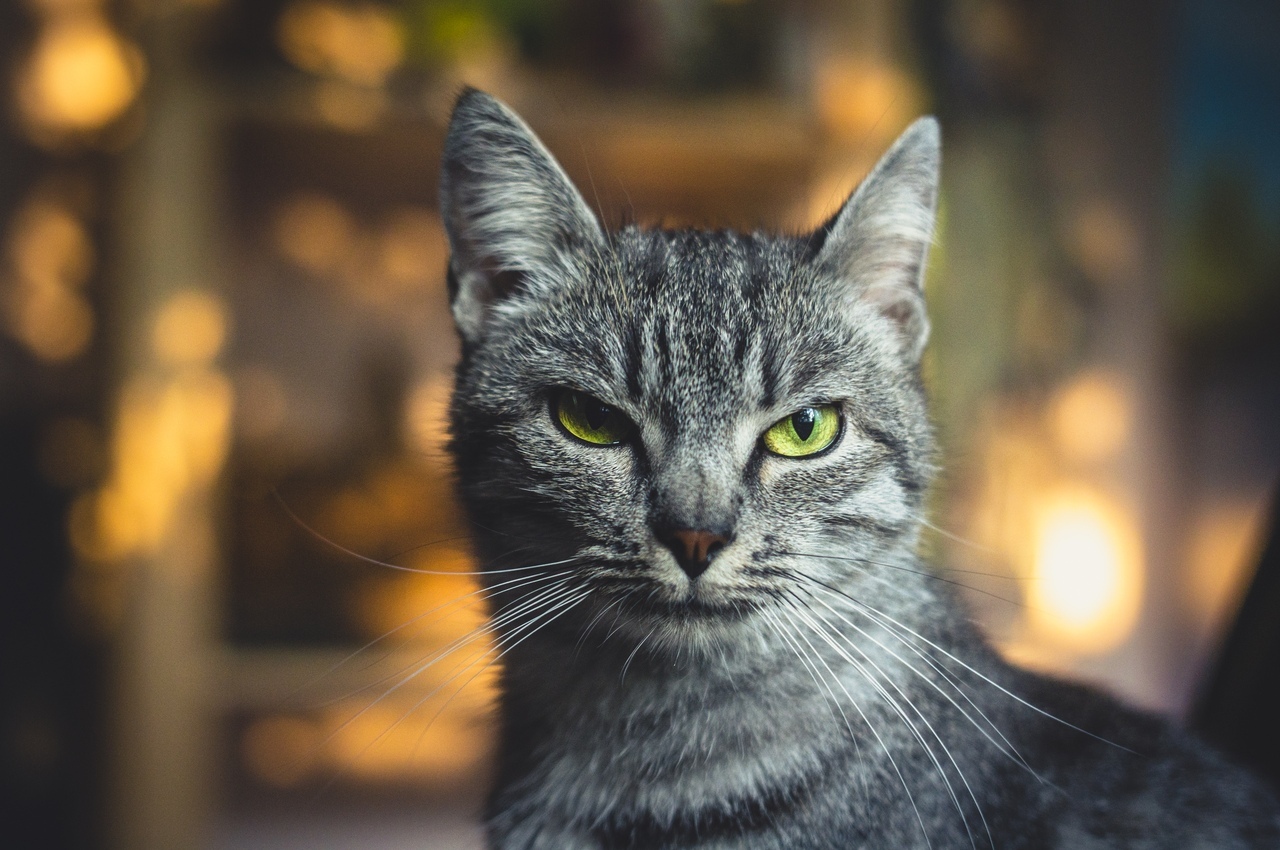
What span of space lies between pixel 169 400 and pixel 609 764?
1.24 m

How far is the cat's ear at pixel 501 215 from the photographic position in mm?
814

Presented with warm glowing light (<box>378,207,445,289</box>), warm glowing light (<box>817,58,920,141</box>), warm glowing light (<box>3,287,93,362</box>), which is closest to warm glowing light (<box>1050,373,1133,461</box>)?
warm glowing light (<box>817,58,920,141</box>)

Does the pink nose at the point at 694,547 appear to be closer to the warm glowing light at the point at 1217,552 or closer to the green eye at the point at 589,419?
the green eye at the point at 589,419

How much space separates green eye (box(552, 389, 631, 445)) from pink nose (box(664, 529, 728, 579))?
0.14 metres

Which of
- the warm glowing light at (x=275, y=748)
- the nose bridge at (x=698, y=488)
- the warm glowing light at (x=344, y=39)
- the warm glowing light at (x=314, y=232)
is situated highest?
the warm glowing light at (x=344, y=39)

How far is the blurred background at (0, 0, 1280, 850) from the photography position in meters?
1.58

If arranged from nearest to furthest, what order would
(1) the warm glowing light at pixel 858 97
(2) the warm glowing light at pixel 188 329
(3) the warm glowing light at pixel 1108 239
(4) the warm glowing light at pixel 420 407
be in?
(2) the warm glowing light at pixel 188 329
(1) the warm glowing light at pixel 858 97
(4) the warm glowing light at pixel 420 407
(3) the warm glowing light at pixel 1108 239

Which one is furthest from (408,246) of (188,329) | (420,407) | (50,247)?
(50,247)

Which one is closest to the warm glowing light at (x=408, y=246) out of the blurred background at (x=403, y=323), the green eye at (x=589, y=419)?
the blurred background at (x=403, y=323)

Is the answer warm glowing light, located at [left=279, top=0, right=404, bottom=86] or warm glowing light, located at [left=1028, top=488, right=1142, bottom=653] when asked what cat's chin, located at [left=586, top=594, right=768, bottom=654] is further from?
warm glowing light, located at [left=1028, top=488, right=1142, bottom=653]

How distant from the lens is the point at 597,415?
76cm

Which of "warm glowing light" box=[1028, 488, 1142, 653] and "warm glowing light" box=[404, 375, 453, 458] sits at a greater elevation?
"warm glowing light" box=[404, 375, 453, 458]

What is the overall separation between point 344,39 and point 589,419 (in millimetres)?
1398

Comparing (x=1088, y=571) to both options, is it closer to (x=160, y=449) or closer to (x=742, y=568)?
(x=742, y=568)
